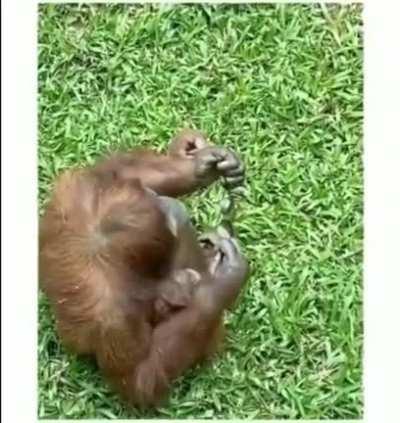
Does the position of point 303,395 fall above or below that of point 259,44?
below

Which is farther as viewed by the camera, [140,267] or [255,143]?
[255,143]

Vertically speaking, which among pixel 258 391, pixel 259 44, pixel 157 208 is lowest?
pixel 258 391

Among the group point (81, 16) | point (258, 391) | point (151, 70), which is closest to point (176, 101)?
point (151, 70)

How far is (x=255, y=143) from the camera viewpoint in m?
2.57

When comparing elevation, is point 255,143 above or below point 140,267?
above

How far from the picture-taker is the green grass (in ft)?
8.03

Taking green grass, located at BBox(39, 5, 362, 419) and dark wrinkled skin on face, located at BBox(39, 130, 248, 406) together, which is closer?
dark wrinkled skin on face, located at BBox(39, 130, 248, 406)

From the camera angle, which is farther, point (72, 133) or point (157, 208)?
point (72, 133)

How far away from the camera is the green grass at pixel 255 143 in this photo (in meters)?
2.45

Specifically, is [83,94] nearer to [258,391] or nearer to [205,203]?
[205,203]

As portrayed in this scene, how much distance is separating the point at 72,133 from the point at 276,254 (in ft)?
1.62

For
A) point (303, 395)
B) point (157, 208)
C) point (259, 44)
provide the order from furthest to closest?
point (259, 44) < point (303, 395) < point (157, 208)

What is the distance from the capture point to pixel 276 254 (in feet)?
8.27

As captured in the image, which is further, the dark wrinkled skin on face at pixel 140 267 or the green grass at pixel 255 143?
the green grass at pixel 255 143
